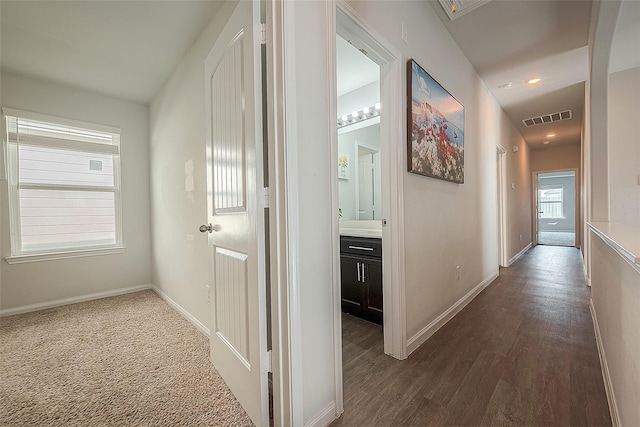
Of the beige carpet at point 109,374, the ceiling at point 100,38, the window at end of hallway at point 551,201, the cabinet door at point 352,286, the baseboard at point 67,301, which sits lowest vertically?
the beige carpet at point 109,374

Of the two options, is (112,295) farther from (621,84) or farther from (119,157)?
(621,84)

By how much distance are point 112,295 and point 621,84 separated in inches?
246

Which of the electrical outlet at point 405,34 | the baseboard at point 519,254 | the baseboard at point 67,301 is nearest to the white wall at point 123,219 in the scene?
the baseboard at point 67,301

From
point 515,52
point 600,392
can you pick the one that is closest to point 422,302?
point 600,392

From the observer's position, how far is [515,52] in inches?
104

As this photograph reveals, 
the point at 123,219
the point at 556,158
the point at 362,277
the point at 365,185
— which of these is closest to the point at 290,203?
the point at 362,277

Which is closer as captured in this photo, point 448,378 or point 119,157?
point 448,378

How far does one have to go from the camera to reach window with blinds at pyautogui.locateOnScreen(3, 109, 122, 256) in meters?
2.71

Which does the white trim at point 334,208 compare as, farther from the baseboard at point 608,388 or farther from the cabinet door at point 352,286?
the baseboard at point 608,388

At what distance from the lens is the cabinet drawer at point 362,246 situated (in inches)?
83.5

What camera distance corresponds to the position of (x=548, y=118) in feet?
15.1

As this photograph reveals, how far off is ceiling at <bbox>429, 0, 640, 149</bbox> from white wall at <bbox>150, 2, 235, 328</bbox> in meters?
2.12

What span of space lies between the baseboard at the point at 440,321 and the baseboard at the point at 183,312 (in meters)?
1.64

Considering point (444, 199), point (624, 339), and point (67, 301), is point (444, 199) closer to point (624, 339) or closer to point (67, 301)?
point (624, 339)
